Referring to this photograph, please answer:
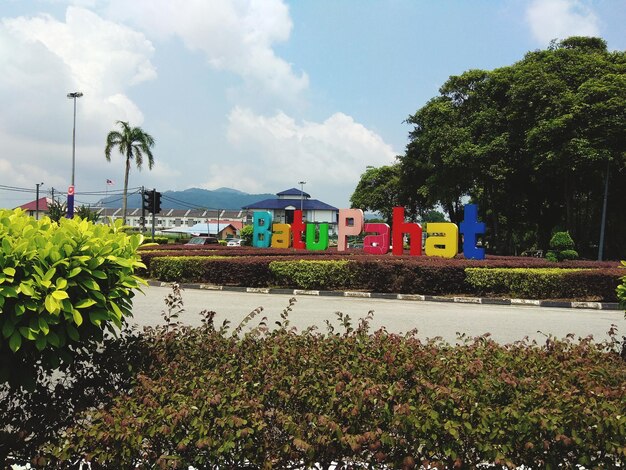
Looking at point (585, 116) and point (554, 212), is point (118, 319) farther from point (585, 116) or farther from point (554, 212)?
point (554, 212)

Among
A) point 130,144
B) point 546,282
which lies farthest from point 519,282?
point 130,144

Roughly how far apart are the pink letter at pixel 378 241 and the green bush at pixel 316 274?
6468mm

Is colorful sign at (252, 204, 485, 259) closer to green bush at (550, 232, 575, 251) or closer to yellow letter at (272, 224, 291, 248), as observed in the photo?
yellow letter at (272, 224, 291, 248)

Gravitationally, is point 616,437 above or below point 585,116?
below

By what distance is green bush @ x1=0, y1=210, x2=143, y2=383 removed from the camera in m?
3.04

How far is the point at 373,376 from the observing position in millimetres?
3295

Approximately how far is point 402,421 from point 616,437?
1.05 m

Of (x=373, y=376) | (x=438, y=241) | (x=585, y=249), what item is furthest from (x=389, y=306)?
(x=585, y=249)

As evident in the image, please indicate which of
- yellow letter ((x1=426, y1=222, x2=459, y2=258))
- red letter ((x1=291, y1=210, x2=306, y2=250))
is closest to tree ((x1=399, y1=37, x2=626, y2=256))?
yellow letter ((x1=426, y1=222, x2=459, y2=258))

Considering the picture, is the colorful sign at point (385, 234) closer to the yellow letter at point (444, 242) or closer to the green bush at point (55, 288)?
the yellow letter at point (444, 242)

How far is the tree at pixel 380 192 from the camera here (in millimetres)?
56906


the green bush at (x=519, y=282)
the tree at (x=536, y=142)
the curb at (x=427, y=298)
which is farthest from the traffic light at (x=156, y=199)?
the tree at (x=536, y=142)

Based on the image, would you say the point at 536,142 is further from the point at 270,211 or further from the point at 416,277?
the point at 270,211

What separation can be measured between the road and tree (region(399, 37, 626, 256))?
53.4 feet
